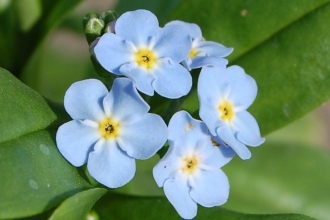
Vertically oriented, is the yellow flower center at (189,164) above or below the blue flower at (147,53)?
below

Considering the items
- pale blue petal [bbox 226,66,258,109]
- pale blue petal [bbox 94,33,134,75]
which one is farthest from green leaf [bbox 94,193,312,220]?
pale blue petal [bbox 94,33,134,75]

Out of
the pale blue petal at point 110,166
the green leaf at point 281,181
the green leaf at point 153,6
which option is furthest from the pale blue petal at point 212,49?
the green leaf at point 281,181

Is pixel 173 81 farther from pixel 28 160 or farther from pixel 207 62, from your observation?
pixel 28 160

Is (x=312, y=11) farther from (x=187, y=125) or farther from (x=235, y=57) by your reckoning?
(x=187, y=125)

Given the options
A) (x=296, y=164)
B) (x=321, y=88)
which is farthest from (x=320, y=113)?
(x=321, y=88)

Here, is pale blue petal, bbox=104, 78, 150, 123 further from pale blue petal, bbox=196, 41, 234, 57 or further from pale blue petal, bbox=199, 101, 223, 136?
pale blue petal, bbox=196, 41, 234, 57

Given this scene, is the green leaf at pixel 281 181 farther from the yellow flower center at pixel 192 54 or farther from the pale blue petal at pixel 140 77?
the pale blue petal at pixel 140 77

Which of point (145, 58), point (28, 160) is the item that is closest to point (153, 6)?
point (145, 58)
